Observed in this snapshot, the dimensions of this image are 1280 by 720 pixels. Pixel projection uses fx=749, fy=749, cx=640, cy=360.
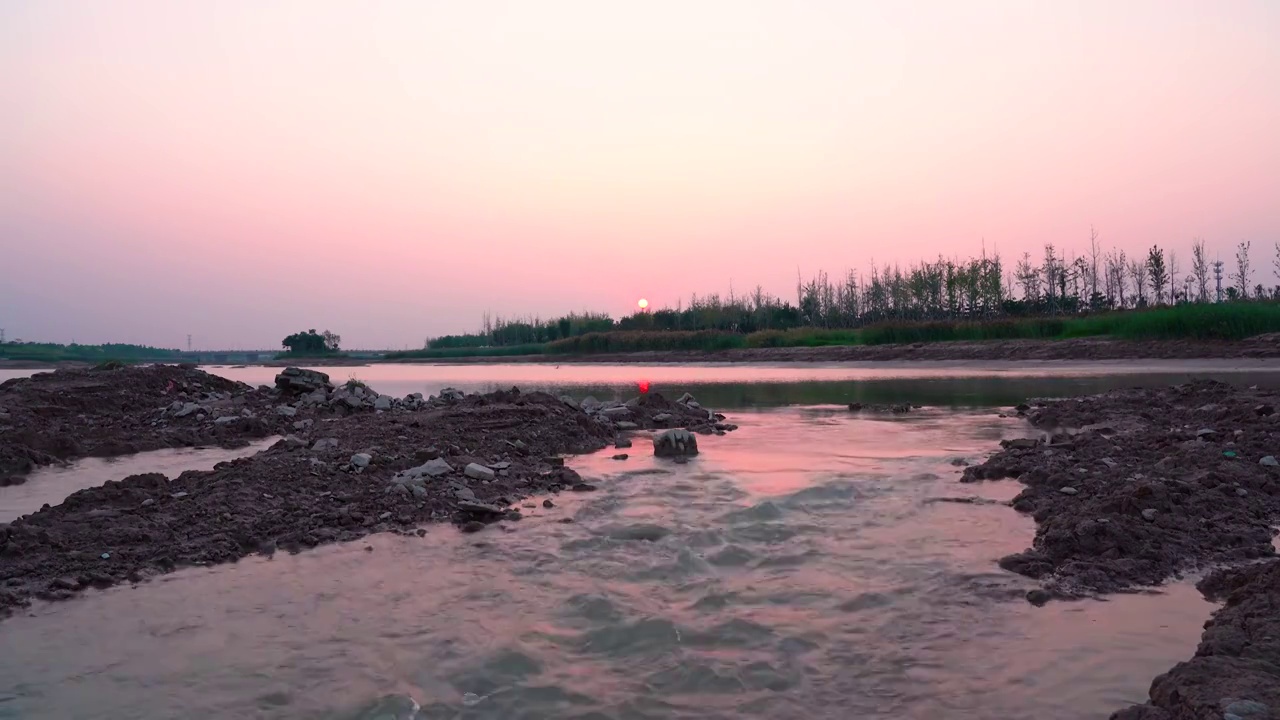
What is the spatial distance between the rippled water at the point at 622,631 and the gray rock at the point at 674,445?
4119 mm

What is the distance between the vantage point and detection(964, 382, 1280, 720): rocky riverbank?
3.06 m

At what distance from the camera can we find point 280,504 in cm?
729

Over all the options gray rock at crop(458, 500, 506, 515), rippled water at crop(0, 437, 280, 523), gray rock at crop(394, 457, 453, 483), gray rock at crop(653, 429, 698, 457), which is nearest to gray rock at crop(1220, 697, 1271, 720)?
gray rock at crop(458, 500, 506, 515)

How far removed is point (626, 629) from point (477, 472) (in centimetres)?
471

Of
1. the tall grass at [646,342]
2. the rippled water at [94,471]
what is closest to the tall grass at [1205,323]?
the tall grass at [646,342]

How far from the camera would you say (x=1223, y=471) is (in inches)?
275

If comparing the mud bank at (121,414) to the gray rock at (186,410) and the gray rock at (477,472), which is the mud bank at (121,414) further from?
the gray rock at (477,472)

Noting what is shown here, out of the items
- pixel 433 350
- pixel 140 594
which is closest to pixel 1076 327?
pixel 140 594

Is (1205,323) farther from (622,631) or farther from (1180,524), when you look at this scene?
(622,631)

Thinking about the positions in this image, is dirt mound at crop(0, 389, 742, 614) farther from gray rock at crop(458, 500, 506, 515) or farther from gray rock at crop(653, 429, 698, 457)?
gray rock at crop(653, 429, 698, 457)

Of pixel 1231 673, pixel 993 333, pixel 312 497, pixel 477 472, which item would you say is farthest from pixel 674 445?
pixel 993 333

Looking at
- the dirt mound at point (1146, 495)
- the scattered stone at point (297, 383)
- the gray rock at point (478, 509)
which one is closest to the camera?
the dirt mound at point (1146, 495)

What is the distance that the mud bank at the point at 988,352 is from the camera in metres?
32.1

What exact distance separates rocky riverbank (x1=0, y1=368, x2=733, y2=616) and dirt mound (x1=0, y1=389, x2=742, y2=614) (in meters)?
0.01
